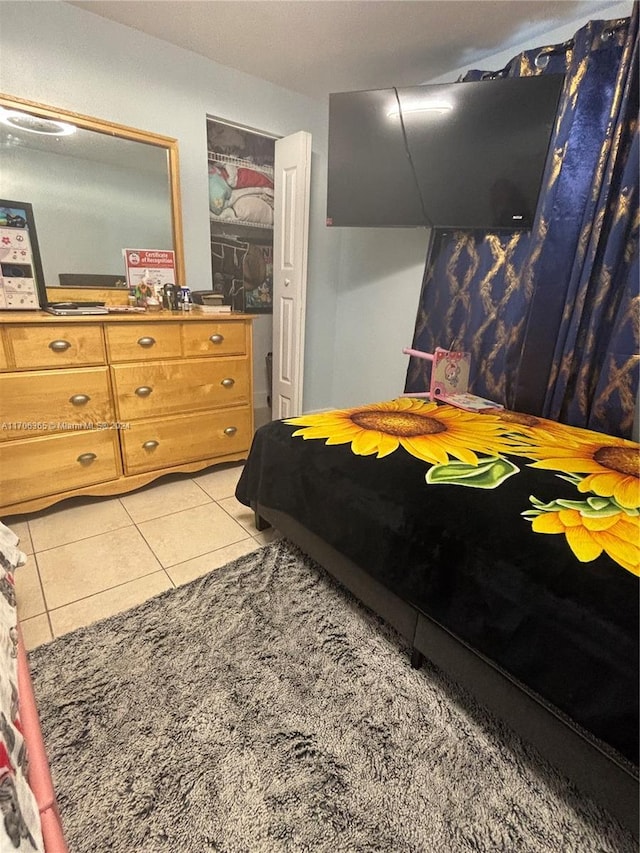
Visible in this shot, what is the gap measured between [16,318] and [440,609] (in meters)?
1.92

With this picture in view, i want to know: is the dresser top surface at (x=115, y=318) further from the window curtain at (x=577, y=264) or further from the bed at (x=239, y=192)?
the window curtain at (x=577, y=264)

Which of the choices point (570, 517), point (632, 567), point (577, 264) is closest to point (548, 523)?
point (570, 517)

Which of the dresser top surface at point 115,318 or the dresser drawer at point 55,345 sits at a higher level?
the dresser top surface at point 115,318

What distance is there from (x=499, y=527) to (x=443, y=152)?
198 cm

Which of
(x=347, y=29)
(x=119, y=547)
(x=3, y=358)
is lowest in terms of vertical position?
(x=119, y=547)

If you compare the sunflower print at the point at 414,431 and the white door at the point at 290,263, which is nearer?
the sunflower print at the point at 414,431

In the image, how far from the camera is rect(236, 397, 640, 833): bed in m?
0.80

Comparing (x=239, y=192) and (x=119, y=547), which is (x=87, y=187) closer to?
(x=239, y=192)

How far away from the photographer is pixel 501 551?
0.96m

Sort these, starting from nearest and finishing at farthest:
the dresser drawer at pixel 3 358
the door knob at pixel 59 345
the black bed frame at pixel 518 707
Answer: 1. the black bed frame at pixel 518 707
2. the dresser drawer at pixel 3 358
3. the door knob at pixel 59 345

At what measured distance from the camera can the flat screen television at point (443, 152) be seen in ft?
6.25

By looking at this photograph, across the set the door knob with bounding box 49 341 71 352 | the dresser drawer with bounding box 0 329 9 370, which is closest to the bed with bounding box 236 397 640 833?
the door knob with bounding box 49 341 71 352

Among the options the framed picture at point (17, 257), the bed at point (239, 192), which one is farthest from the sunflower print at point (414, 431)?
the bed at point (239, 192)

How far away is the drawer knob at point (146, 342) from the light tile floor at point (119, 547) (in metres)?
0.79
